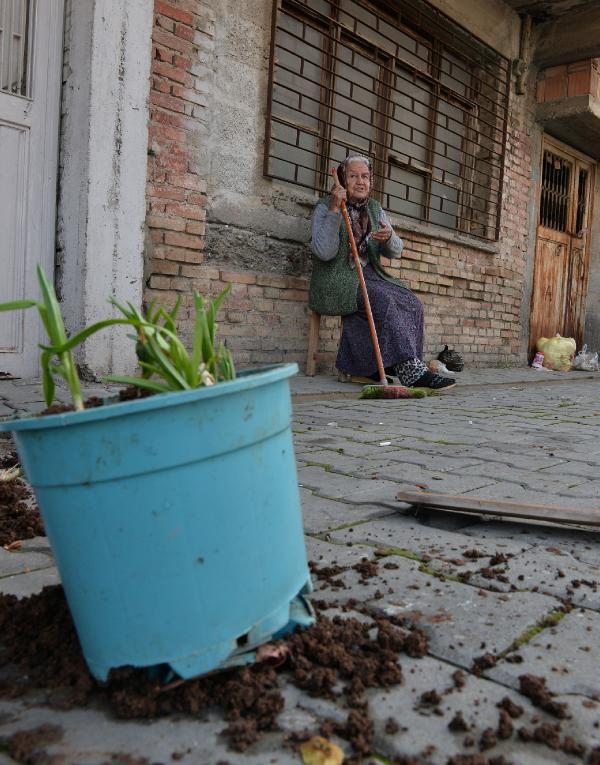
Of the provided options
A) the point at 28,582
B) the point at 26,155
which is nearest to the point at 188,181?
the point at 26,155

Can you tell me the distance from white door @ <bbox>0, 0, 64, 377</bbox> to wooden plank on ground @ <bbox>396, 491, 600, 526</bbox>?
3.26 meters

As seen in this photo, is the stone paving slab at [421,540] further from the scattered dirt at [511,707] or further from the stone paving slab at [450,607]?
the scattered dirt at [511,707]

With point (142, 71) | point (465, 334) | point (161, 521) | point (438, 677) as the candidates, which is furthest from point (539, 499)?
point (465, 334)

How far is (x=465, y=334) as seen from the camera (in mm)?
8445

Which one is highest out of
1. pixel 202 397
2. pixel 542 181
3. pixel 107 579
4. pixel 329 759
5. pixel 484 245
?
pixel 542 181

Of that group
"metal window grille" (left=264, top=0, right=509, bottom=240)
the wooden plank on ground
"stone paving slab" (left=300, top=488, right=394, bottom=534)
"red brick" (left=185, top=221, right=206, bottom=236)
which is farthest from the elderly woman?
the wooden plank on ground

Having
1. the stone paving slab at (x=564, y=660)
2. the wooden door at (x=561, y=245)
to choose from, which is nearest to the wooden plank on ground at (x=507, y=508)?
the stone paving slab at (x=564, y=660)

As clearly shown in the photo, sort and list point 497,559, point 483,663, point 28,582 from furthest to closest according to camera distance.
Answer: point 497,559
point 28,582
point 483,663

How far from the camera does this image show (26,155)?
14.8ft

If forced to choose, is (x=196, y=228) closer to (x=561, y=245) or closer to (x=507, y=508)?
(x=507, y=508)

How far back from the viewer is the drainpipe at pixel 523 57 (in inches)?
342

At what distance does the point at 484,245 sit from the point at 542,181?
88.4 inches

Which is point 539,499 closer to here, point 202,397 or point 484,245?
point 202,397

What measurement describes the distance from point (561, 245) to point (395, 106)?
14.1ft
